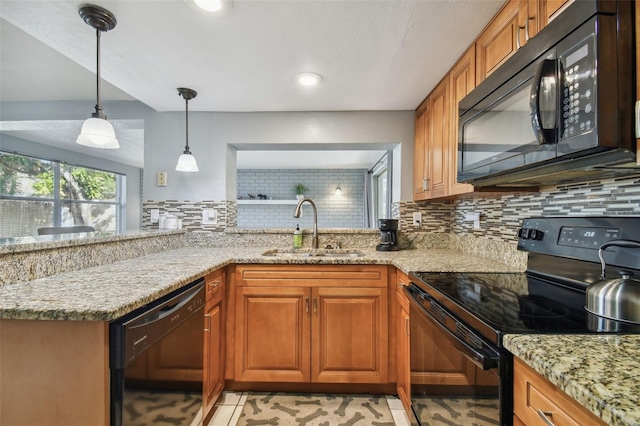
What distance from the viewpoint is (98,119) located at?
1446 mm

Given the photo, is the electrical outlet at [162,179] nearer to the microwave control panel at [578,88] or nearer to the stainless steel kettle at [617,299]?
the microwave control panel at [578,88]

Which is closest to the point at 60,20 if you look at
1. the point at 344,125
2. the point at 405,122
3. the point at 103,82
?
the point at 103,82

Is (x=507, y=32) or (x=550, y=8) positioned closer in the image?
(x=550, y=8)

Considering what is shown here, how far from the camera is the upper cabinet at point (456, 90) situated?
1.09 m

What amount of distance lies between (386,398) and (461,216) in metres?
1.40

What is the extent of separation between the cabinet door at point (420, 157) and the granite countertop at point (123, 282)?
1.86 feet

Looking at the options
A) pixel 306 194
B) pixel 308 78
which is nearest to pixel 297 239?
pixel 308 78

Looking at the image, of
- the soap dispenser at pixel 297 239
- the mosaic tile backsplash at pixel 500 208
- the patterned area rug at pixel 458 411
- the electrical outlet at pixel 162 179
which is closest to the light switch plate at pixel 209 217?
the mosaic tile backsplash at pixel 500 208

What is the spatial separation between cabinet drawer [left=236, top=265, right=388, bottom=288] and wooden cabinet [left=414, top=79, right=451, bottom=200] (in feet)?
2.27

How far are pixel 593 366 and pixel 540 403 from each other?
15 centimetres

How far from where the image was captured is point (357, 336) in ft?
5.92

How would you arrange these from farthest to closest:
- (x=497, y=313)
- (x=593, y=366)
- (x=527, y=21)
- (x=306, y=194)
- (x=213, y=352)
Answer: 1. (x=306, y=194)
2. (x=213, y=352)
3. (x=527, y=21)
4. (x=497, y=313)
5. (x=593, y=366)

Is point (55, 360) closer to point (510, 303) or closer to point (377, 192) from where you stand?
point (510, 303)

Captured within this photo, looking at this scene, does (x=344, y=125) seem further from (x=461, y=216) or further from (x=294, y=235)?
(x=461, y=216)
